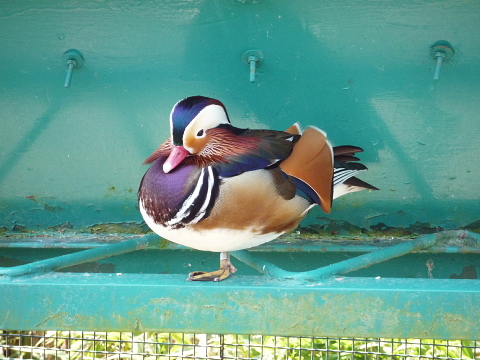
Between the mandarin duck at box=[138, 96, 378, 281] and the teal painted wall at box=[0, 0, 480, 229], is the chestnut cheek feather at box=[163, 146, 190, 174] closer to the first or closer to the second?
the mandarin duck at box=[138, 96, 378, 281]

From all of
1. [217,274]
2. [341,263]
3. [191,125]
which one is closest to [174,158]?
[191,125]

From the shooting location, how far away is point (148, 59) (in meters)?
1.33

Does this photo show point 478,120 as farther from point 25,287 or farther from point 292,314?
point 25,287

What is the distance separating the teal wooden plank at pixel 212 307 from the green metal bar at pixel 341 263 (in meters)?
0.04

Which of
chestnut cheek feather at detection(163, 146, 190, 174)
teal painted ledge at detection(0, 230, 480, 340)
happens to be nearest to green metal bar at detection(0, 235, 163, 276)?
teal painted ledge at detection(0, 230, 480, 340)

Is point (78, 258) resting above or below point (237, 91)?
below

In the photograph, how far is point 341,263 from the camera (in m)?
1.21

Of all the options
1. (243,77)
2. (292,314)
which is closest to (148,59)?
(243,77)

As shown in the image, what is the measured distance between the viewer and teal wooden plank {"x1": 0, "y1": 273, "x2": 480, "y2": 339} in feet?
3.52

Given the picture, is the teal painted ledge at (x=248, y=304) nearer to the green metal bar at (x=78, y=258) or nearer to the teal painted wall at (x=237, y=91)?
the green metal bar at (x=78, y=258)

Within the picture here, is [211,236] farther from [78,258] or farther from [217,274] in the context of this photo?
[78,258]

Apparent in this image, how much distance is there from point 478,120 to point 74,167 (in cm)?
94

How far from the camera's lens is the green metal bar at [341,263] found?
114 centimetres

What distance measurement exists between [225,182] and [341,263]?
28 centimetres
